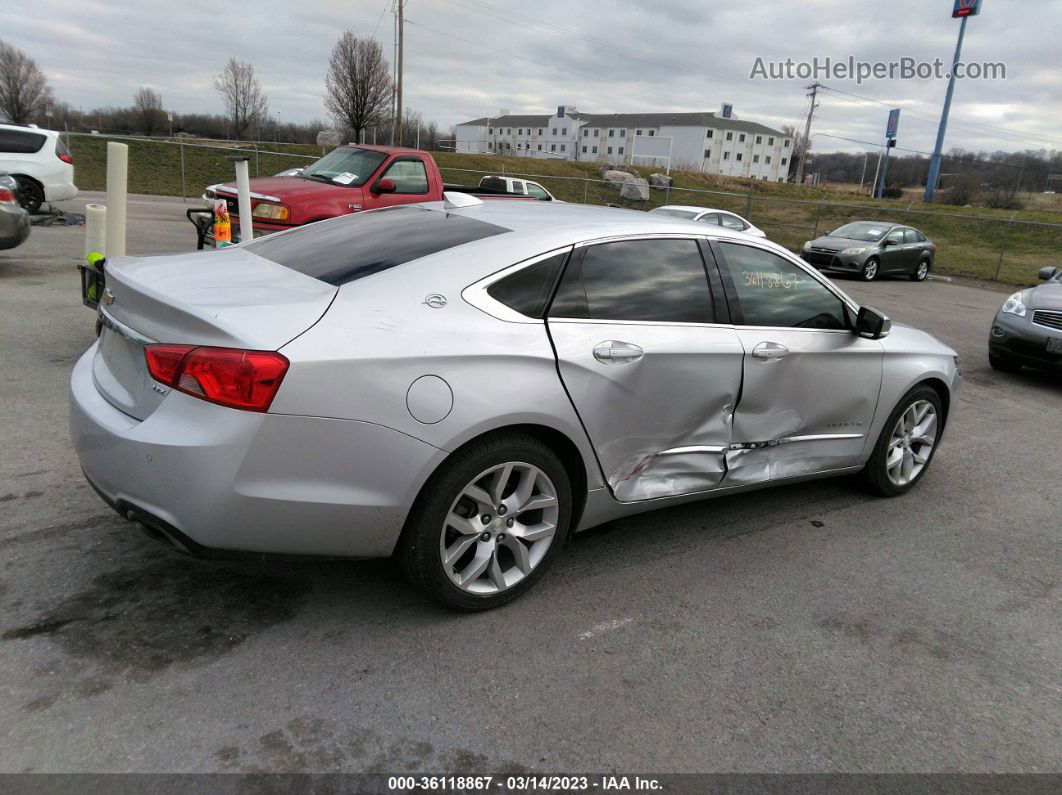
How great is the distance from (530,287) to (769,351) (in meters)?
1.37

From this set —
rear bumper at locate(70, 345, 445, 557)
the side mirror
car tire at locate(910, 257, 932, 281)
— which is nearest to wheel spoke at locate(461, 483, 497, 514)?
rear bumper at locate(70, 345, 445, 557)

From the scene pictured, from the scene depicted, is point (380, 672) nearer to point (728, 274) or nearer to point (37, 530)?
point (37, 530)

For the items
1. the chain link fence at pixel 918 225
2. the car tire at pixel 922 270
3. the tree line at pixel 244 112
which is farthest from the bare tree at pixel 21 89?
the car tire at pixel 922 270

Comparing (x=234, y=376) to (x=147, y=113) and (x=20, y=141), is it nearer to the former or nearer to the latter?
(x=20, y=141)

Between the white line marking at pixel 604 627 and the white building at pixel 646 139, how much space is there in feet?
268

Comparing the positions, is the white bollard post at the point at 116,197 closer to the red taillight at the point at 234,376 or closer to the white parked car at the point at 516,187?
the red taillight at the point at 234,376

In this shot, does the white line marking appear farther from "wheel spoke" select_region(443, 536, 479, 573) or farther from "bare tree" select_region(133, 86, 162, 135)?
"bare tree" select_region(133, 86, 162, 135)

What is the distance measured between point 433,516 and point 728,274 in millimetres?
1972

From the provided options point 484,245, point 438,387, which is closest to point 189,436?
point 438,387

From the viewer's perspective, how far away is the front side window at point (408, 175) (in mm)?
10844

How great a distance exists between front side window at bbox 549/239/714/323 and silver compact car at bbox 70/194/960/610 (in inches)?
0.4

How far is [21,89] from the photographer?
228ft

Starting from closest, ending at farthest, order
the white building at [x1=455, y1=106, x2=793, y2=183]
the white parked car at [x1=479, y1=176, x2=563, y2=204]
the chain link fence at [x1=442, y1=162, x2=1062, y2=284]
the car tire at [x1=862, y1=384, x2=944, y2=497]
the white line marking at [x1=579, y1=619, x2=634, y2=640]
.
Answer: the white line marking at [x1=579, y1=619, x2=634, y2=640]
the car tire at [x1=862, y1=384, x2=944, y2=497]
the white parked car at [x1=479, y1=176, x2=563, y2=204]
the chain link fence at [x1=442, y1=162, x2=1062, y2=284]
the white building at [x1=455, y1=106, x2=793, y2=183]

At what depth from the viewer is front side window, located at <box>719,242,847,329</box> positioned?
12.5 ft
